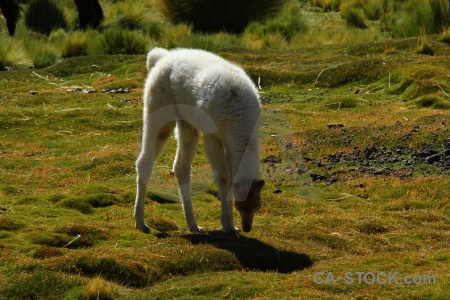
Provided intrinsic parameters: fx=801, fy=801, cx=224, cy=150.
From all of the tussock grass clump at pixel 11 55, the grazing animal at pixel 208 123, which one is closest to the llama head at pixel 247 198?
the grazing animal at pixel 208 123

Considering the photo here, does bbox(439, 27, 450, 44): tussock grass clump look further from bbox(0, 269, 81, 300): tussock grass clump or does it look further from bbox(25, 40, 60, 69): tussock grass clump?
bbox(0, 269, 81, 300): tussock grass clump

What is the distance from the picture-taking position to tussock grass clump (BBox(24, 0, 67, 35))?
2673 centimetres

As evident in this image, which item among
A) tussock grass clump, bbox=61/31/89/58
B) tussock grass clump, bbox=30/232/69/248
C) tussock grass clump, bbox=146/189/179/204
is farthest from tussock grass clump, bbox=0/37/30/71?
tussock grass clump, bbox=30/232/69/248

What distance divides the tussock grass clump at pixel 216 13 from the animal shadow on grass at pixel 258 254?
1832 centimetres

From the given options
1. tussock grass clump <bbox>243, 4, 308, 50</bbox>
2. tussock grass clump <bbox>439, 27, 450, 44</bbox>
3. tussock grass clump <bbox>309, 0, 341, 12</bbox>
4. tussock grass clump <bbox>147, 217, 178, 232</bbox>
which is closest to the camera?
tussock grass clump <bbox>147, 217, 178, 232</bbox>

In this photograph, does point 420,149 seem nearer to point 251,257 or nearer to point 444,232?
point 444,232

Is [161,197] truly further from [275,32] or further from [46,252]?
[275,32]

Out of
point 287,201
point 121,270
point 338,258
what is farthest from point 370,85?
point 121,270

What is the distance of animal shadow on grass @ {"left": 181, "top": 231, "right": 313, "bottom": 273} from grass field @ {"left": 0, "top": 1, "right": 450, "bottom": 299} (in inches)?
0.7

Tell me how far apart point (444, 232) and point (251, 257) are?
2.37 m

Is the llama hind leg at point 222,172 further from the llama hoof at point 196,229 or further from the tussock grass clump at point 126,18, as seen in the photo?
the tussock grass clump at point 126,18

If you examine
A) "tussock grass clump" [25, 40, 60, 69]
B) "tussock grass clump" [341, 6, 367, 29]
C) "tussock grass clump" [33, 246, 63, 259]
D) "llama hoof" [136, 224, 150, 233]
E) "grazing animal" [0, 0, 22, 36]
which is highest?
"tussock grass clump" [33, 246, 63, 259]

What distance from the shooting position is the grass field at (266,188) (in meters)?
6.44

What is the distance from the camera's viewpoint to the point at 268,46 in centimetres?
2222
